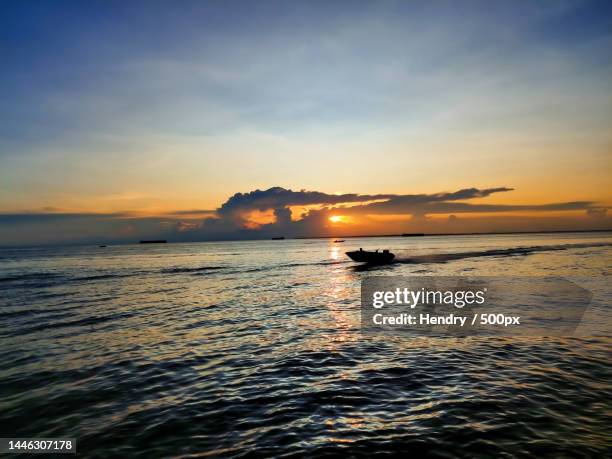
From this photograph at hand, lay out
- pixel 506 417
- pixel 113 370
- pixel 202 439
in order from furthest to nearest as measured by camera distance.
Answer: pixel 113 370 → pixel 506 417 → pixel 202 439

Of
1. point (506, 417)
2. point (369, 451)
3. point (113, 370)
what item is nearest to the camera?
point (369, 451)

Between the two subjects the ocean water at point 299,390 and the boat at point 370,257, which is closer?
the ocean water at point 299,390

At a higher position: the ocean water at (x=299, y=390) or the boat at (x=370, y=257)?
the ocean water at (x=299, y=390)

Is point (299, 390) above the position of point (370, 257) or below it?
above

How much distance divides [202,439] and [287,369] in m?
5.27

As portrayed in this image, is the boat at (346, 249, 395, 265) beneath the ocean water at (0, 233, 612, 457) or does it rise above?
beneath

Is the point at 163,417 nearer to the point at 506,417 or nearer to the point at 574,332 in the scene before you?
the point at 506,417

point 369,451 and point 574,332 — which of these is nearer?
point 369,451

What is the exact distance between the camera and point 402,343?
54.4 ft

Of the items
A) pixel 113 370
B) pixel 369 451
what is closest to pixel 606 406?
pixel 369 451

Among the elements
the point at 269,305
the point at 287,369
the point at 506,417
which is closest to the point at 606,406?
the point at 506,417

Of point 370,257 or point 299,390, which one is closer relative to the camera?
point 299,390

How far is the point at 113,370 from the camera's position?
13.8 m

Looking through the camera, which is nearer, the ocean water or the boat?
the ocean water
